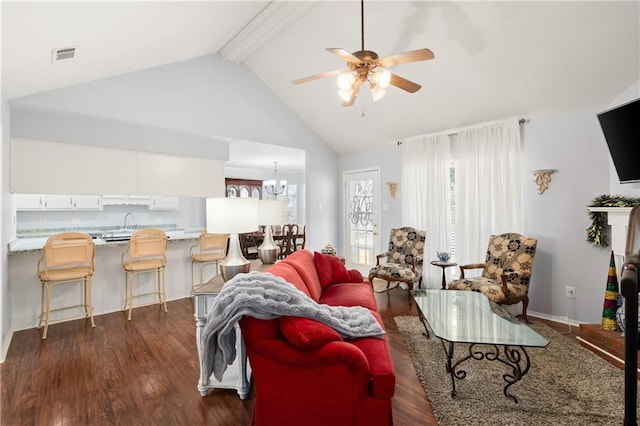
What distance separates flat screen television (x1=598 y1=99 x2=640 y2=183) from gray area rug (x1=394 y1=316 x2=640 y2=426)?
1626mm

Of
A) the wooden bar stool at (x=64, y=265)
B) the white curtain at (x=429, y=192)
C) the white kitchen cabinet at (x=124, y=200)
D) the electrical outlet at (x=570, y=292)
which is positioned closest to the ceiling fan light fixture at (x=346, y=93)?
the white curtain at (x=429, y=192)

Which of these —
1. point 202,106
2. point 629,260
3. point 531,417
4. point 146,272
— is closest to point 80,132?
point 202,106

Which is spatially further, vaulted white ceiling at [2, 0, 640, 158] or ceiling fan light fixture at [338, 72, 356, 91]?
ceiling fan light fixture at [338, 72, 356, 91]

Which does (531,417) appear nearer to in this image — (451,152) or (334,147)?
(451,152)

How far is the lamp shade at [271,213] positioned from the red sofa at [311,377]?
160 centimetres

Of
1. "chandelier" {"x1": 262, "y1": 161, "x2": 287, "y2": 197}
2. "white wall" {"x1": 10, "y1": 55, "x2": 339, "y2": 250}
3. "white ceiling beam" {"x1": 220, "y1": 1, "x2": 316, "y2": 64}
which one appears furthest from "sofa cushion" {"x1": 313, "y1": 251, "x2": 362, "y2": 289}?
"chandelier" {"x1": 262, "y1": 161, "x2": 287, "y2": 197}

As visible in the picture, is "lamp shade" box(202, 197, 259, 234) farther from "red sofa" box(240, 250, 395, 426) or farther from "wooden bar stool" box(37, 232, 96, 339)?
"wooden bar stool" box(37, 232, 96, 339)

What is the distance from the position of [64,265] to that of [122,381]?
1.85m

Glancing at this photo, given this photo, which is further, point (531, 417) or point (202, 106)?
point (202, 106)

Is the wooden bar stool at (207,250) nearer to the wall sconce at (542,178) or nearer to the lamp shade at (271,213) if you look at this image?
the lamp shade at (271,213)

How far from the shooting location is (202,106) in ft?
14.5

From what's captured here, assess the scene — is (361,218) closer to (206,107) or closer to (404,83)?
(206,107)

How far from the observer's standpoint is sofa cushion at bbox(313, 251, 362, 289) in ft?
11.0

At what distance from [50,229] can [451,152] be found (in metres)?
6.42
